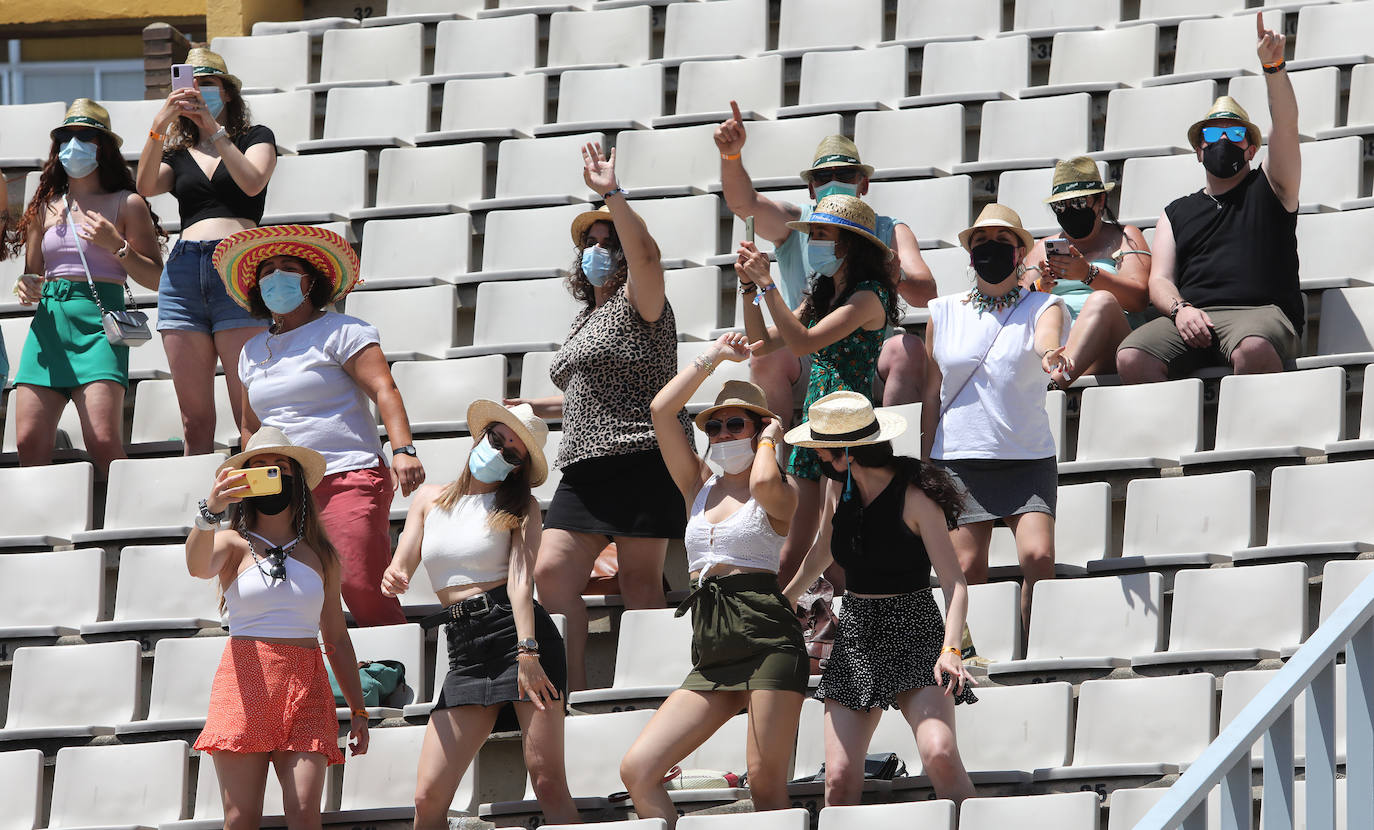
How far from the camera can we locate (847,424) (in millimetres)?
4723

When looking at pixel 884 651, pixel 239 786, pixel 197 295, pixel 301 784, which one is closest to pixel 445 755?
pixel 301 784

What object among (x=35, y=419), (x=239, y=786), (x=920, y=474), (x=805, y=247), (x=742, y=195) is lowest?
(x=239, y=786)

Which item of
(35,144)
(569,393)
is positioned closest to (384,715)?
(569,393)

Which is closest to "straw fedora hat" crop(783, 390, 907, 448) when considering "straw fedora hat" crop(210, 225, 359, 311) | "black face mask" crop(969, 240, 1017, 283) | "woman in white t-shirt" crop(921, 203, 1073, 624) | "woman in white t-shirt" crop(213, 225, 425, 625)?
"woman in white t-shirt" crop(921, 203, 1073, 624)

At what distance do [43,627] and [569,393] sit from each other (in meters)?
1.61

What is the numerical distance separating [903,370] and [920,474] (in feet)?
3.63

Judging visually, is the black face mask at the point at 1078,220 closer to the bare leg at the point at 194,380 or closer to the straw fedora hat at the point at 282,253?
the straw fedora hat at the point at 282,253

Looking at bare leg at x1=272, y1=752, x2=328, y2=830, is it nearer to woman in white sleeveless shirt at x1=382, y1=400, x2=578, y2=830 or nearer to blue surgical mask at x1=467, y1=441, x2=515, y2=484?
woman in white sleeveless shirt at x1=382, y1=400, x2=578, y2=830

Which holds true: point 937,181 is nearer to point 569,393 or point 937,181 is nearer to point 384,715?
point 569,393

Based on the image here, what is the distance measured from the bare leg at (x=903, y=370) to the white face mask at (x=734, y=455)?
927mm

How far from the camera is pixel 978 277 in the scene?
5.66 m

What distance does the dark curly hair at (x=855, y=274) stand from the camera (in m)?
5.48

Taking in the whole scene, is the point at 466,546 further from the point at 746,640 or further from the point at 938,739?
the point at 938,739

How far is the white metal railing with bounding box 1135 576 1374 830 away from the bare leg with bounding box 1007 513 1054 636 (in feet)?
5.90
